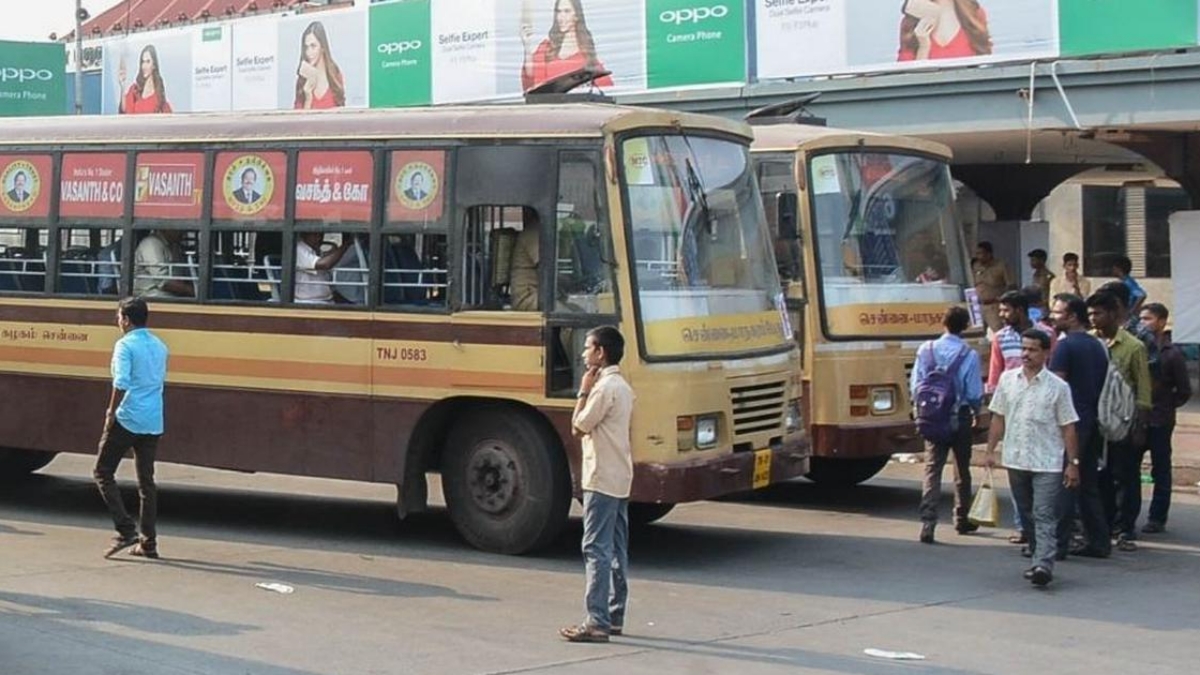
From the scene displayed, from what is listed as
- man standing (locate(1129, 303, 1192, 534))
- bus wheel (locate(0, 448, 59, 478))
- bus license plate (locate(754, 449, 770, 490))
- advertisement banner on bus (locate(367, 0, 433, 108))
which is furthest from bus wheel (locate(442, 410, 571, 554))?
advertisement banner on bus (locate(367, 0, 433, 108))

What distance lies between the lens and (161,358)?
36.9ft

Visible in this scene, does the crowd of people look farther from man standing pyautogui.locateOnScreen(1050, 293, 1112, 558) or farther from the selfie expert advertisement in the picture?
the selfie expert advertisement

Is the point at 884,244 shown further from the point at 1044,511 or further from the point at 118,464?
the point at 118,464

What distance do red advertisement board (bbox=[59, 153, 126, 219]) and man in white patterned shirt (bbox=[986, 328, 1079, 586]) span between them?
254 inches

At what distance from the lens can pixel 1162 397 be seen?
1240cm

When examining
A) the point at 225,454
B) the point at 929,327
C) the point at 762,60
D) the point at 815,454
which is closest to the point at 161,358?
the point at 225,454

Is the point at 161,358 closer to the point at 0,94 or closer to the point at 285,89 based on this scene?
the point at 285,89

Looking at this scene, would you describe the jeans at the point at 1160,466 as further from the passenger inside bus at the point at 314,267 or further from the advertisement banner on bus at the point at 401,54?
the advertisement banner on bus at the point at 401,54

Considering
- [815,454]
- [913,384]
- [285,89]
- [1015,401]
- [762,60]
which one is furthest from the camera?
[285,89]

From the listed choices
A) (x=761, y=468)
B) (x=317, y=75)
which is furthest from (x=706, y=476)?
(x=317, y=75)

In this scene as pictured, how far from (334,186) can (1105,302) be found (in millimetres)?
5206

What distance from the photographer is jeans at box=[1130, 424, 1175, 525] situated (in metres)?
12.6

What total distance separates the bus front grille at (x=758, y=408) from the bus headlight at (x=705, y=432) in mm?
201

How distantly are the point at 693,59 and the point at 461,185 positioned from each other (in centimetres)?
972
